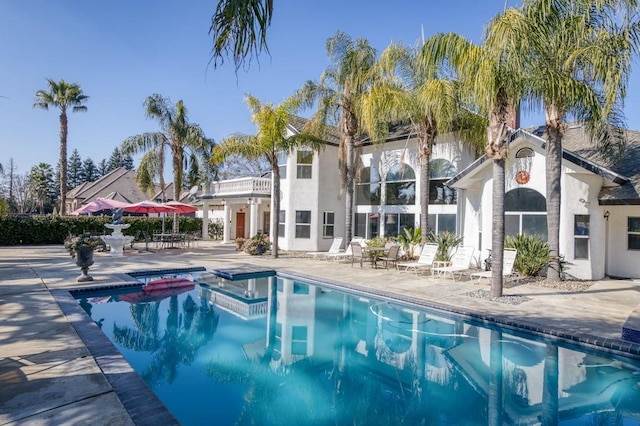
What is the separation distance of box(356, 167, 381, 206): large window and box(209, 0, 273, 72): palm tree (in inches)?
770

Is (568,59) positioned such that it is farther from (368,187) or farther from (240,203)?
(240,203)

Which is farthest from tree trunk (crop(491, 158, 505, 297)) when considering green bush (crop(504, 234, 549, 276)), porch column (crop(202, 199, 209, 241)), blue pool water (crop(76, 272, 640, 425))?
porch column (crop(202, 199, 209, 241))

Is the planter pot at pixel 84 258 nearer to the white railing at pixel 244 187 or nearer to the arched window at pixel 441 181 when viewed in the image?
the white railing at pixel 244 187

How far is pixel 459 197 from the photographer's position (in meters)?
18.2

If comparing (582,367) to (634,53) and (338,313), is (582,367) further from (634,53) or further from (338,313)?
(634,53)

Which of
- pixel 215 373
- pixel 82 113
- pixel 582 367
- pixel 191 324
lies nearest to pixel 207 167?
pixel 82 113

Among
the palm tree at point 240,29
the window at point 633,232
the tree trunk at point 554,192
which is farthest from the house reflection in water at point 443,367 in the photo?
the window at point 633,232

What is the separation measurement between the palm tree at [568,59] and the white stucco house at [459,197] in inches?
63.3

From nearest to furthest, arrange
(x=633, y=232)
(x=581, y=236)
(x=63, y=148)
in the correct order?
(x=581, y=236) → (x=633, y=232) → (x=63, y=148)

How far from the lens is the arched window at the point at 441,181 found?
1917 cm

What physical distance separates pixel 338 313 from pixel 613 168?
13053mm

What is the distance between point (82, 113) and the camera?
2934 centimetres

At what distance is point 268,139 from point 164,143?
1265 centimetres

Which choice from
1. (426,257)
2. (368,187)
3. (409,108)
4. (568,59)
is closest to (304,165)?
(368,187)
